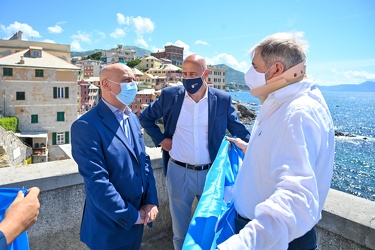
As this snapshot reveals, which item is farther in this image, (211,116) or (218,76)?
(218,76)

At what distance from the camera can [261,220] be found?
114 centimetres

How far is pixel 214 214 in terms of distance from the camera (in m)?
1.72

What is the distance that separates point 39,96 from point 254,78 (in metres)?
34.9

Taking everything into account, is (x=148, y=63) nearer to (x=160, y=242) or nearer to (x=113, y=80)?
(x=160, y=242)

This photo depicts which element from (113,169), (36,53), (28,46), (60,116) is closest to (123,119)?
(113,169)

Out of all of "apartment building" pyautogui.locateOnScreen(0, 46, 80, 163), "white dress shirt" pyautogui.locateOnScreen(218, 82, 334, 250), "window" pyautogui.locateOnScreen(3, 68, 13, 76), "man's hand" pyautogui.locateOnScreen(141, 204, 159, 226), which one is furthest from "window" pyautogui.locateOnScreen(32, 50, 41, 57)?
"white dress shirt" pyautogui.locateOnScreen(218, 82, 334, 250)

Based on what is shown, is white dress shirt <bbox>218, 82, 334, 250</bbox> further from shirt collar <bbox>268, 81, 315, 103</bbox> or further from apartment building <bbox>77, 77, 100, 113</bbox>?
apartment building <bbox>77, 77, 100, 113</bbox>

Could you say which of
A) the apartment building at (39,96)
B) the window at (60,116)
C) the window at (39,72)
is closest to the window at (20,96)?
the apartment building at (39,96)

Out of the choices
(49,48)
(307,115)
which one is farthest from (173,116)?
(49,48)

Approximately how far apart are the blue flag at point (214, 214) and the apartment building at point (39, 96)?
100 feet

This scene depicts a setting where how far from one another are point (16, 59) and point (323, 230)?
36.5m

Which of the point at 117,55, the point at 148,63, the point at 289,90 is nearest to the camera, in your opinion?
the point at 289,90

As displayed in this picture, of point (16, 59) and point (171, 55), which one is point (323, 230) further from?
point (171, 55)

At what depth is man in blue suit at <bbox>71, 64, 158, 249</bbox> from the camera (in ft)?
7.08
